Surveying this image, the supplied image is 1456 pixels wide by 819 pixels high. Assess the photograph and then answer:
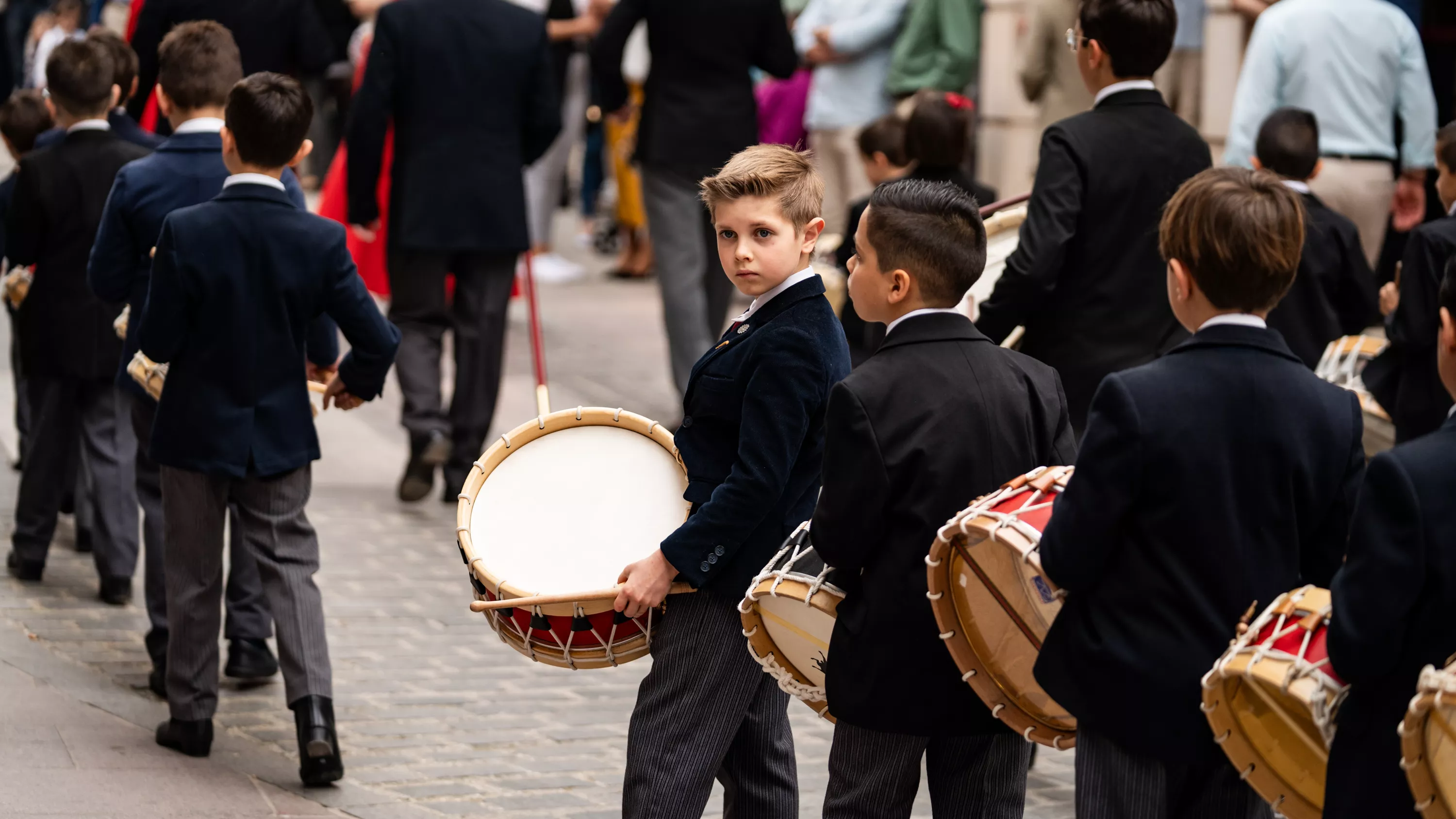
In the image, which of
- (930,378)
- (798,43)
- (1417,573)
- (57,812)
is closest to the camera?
(1417,573)

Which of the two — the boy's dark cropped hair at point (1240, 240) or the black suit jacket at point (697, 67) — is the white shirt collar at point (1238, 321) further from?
the black suit jacket at point (697, 67)

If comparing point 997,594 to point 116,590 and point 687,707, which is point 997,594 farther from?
point 116,590

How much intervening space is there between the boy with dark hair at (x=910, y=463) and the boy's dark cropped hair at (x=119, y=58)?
3.57 metres

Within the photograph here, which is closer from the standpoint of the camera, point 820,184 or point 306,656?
point 820,184

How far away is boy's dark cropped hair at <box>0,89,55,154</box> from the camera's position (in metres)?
6.62

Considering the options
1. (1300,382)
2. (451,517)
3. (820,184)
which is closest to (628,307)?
(451,517)

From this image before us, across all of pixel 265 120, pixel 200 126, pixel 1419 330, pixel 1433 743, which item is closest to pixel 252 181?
pixel 265 120

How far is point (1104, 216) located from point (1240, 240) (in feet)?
7.02

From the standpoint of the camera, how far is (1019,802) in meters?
3.43

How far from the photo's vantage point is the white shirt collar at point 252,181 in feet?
15.2

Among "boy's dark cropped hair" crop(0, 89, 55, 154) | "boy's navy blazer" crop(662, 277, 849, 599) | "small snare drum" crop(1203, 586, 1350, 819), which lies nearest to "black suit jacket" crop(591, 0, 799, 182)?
"boy's dark cropped hair" crop(0, 89, 55, 154)

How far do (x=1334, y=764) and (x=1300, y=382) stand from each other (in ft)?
1.98

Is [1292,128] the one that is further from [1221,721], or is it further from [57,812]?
[57,812]

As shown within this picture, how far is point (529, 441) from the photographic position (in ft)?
12.7
